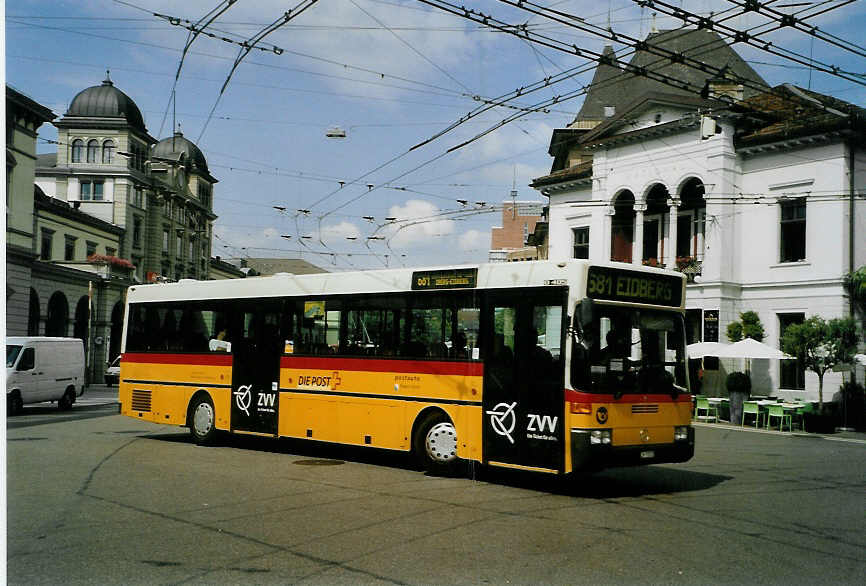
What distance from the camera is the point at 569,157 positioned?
1697 inches

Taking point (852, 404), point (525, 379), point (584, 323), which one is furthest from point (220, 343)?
point (852, 404)

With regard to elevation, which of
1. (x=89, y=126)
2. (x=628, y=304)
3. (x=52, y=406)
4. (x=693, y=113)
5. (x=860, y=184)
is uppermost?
(x=89, y=126)

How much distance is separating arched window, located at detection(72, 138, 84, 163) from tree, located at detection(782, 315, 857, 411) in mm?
50396

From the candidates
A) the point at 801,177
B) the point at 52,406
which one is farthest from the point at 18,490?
the point at 801,177

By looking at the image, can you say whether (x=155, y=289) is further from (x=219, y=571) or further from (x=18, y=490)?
(x=219, y=571)

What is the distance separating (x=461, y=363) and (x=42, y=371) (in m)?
19.1

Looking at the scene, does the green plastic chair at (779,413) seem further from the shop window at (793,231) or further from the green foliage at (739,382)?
the shop window at (793,231)

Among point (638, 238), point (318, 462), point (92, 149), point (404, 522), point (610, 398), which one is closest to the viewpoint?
point (404, 522)

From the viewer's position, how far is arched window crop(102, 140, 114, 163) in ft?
181

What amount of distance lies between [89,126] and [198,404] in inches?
1794

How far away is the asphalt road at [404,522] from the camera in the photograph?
7.01 m

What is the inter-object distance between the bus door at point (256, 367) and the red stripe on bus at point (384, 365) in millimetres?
472

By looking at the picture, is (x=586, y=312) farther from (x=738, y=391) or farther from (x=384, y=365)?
(x=738, y=391)

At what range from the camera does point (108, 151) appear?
57438 millimetres
